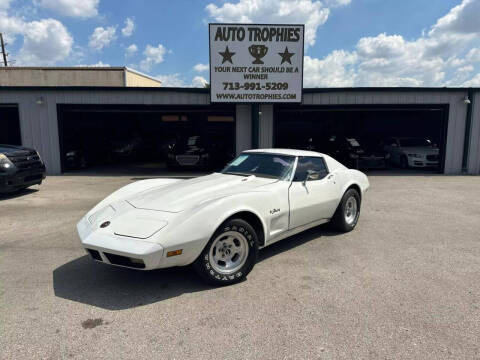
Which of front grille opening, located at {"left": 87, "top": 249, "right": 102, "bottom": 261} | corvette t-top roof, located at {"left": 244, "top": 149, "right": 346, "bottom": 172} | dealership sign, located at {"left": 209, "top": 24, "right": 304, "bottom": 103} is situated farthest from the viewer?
dealership sign, located at {"left": 209, "top": 24, "right": 304, "bottom": 103}

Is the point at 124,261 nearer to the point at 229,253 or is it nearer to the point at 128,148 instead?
the point at 229,253

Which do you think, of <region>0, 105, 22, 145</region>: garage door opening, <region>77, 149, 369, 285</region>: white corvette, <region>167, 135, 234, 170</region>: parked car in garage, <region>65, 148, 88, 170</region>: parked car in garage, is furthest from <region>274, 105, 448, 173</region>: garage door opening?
<region>0, 105, 22, 145</region>: garage door opening

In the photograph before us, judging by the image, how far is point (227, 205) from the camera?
345 cm

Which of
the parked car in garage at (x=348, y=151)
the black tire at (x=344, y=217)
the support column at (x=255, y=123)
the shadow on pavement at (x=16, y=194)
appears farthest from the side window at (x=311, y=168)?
the parked car in garage at (x=348, y=151)

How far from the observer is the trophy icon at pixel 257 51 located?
12664 millimetres

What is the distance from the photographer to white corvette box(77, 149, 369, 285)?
3092mm

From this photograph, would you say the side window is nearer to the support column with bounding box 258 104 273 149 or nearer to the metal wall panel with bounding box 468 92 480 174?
the support column with bounding box 258 104 273 149

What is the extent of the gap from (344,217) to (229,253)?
8.29 feet

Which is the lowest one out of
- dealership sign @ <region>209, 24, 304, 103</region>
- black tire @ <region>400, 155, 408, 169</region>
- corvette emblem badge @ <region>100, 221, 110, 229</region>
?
black tire @ <region>400, 155, 408, 169</region>

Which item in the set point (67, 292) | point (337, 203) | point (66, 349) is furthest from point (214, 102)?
point (66, 349)

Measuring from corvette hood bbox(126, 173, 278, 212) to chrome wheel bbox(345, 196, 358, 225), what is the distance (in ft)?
6.23

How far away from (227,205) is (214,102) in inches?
403

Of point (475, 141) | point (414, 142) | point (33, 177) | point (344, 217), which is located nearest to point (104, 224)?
point (344, 217)

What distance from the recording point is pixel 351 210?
18.7 feet
